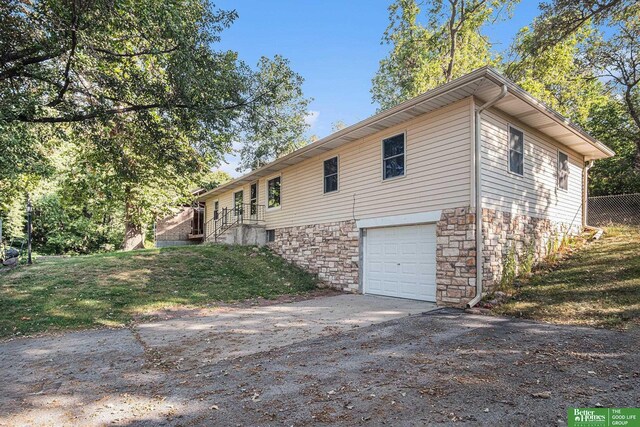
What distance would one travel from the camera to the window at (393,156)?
29.3 ft

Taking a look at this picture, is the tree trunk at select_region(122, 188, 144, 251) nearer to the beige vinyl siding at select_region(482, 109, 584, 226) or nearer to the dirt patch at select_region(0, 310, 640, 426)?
the dirt patch at select_region(0, 310, 640, 426)

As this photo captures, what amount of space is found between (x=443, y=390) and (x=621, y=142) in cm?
2149

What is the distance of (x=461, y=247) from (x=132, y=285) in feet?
26.9

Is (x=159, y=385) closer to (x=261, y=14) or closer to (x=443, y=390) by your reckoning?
(x=443, y=390)

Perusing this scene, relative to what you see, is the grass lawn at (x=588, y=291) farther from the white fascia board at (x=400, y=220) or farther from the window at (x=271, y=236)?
the window at (x=271, y=236)

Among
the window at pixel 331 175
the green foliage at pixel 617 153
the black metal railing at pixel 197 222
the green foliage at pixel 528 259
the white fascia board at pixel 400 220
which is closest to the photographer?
the white fascia board at pixel 400 220

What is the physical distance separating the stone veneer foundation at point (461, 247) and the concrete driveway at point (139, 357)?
2.77ft

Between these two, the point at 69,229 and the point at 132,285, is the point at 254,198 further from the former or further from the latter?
the point at 69,229

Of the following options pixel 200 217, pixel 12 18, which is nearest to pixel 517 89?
pixel 12 18

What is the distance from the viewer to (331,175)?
11320 millimetres

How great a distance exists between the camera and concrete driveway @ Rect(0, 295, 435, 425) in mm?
3162

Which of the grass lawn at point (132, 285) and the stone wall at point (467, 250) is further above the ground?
the stone wall at point (467, 250)

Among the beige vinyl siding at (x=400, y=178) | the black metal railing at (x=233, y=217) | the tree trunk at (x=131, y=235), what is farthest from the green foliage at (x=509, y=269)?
the tree trunk at (x=131, y=235)

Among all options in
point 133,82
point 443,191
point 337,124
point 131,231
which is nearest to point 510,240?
point 443,191
